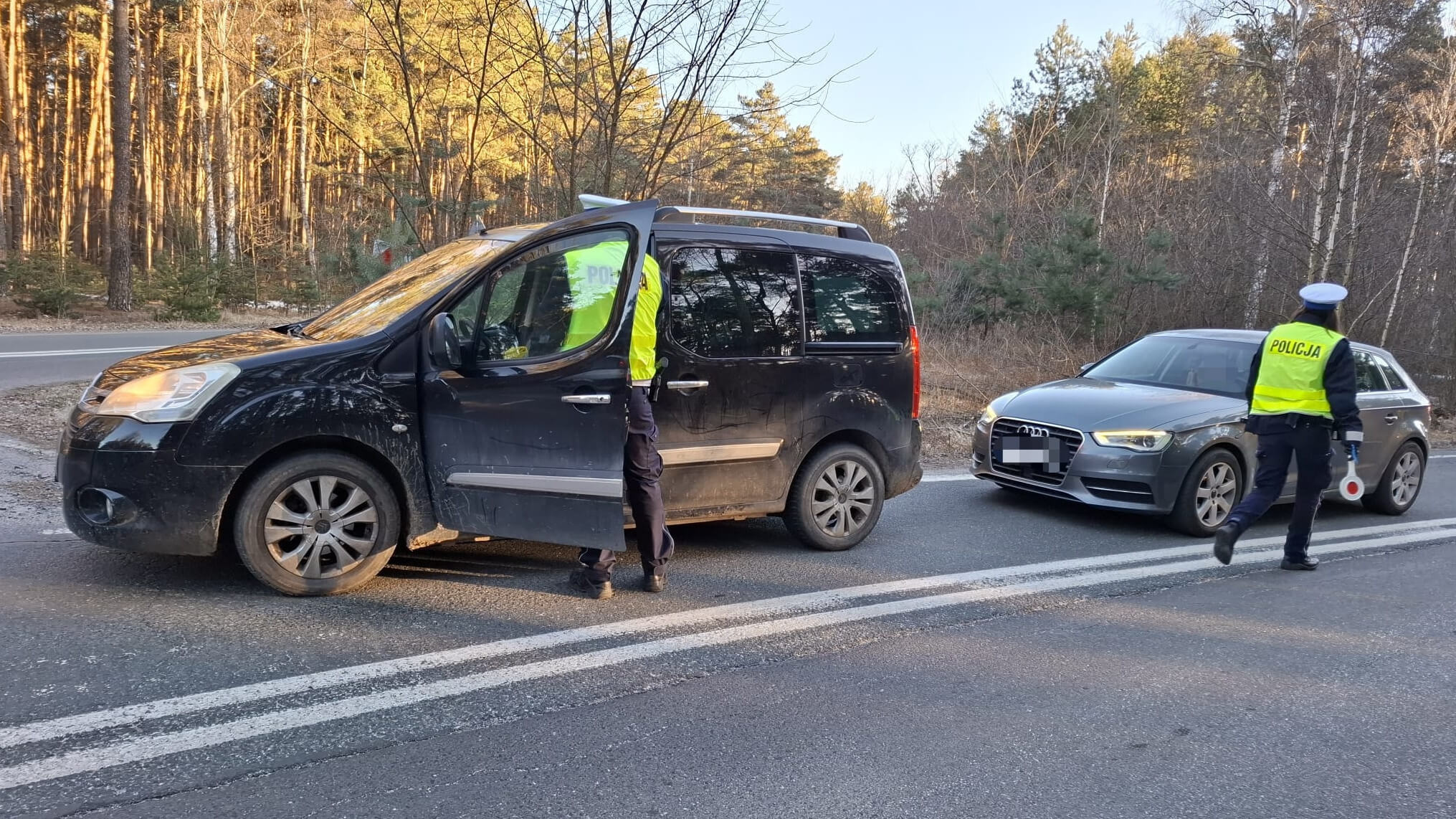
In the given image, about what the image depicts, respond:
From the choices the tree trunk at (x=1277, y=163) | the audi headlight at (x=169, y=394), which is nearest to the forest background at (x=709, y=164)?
the tree trunk at (x=1277, y=163)

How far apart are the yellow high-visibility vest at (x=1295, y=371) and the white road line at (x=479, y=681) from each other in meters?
1.26

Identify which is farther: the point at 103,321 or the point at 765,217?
the point at 103,321

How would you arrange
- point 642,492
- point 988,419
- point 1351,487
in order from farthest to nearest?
point 988,419 < point 1351,487 < point 642,492

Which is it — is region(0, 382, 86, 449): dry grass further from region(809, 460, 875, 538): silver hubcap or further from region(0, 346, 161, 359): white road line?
region(809, 460, 875, 538): silver hubcap

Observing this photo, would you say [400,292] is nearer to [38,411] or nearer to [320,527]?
[320,527]

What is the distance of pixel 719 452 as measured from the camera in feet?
17.3

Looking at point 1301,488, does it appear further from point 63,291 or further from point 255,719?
point 63,291

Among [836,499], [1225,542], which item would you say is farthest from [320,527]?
[1225,542]

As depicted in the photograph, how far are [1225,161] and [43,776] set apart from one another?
992 inches

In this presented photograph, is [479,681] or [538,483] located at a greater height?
[538,483]

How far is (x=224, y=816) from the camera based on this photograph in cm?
256

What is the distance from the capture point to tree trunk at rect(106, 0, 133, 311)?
817 inches

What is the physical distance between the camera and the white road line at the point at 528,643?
3037mm

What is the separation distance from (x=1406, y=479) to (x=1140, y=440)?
3470 mm
